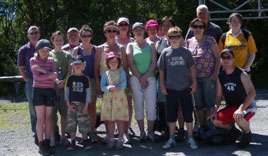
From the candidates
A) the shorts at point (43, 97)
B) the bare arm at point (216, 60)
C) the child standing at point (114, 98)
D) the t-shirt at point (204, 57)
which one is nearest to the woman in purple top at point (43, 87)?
the shorts at point (43, 97)

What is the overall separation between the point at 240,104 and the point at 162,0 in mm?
13475

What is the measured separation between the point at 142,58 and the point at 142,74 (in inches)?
10.8

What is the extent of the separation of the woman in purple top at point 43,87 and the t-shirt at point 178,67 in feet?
5.93

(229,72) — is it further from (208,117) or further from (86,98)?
(86,98)

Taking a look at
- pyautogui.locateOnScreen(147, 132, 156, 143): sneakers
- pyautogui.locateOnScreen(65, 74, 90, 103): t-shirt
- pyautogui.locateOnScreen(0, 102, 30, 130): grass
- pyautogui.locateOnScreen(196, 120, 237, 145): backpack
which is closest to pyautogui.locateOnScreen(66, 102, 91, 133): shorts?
pyautogui.locateOnScreen(65, 74, 90, 103): t-shirt

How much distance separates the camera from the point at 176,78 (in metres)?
5.51

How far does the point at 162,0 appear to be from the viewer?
18.3m

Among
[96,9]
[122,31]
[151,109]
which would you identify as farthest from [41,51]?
[96,9]

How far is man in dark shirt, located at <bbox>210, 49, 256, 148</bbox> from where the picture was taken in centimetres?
540

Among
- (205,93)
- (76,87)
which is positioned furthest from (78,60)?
(205,93)

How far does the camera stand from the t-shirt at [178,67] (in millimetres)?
5492

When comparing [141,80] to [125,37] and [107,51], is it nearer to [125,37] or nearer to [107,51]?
[107,51]

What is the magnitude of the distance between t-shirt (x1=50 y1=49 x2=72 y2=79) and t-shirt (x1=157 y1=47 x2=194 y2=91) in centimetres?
169

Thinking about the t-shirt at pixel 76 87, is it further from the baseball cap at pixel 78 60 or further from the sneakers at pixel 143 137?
the sneakers at pixel 143 137
